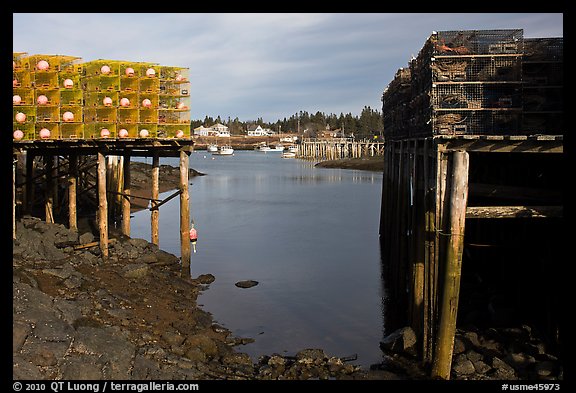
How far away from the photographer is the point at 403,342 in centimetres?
1644

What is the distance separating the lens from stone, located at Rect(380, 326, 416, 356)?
53.5 feet

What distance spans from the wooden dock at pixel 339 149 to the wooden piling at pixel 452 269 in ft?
354

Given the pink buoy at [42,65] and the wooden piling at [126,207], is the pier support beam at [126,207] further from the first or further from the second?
the pink buoy at [42,65]

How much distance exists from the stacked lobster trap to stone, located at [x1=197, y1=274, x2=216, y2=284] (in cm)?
1326

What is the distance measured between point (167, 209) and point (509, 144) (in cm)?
4302

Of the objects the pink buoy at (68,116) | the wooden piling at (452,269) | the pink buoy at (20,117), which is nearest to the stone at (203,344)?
the wooden piling at (452,269)

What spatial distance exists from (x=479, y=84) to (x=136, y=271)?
45.4 ft

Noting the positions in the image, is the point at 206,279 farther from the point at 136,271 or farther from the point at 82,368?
the point at 82,368

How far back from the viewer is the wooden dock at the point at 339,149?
126500 millimetres

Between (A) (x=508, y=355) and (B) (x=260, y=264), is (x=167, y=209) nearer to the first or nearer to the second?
(B) (x=260, y=264)

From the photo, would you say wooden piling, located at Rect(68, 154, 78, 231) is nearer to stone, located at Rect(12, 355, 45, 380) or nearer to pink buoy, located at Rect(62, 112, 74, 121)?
pink buoy, located at Rect(62, 112, 74, 121)

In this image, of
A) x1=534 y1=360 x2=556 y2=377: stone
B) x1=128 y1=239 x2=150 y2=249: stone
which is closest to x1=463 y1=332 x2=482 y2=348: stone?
x1=534 y1=360 x2=556 y2=377: stone

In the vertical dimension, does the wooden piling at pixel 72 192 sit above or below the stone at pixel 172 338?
above

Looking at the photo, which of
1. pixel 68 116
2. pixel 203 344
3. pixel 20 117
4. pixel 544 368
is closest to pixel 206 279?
pixel 68 116
